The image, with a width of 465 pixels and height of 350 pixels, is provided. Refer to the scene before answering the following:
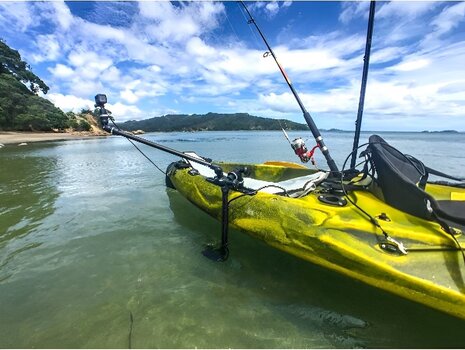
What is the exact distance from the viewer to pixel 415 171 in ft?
15.7

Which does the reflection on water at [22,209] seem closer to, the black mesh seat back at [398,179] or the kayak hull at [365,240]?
the kayak hull at [365,240]

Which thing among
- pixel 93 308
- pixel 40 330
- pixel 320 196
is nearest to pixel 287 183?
pixel 320 196

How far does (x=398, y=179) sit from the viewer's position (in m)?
4.23

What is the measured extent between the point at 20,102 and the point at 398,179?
7051 cm

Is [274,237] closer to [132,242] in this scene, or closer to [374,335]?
[374,335]

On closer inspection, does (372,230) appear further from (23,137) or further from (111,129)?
(23,137)

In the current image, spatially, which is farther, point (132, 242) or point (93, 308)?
point (132, 242)

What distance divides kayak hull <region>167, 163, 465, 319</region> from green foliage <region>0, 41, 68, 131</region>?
210 ft

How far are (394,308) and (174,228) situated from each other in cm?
497

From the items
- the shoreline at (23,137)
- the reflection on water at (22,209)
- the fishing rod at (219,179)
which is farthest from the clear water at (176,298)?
the shoreline at (23,137)

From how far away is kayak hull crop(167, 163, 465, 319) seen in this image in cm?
296

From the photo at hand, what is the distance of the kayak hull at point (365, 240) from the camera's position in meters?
2.96

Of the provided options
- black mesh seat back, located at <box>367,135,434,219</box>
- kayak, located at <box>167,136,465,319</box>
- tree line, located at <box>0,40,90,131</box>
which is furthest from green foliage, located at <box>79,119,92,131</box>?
black mesh seat back, located at <box>367,135,434,219</box>

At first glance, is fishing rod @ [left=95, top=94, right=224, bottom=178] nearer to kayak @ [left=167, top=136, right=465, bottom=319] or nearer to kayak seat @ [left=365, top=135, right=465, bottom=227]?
kayak @ [left=167, top=136, right=465, bottom=319]
